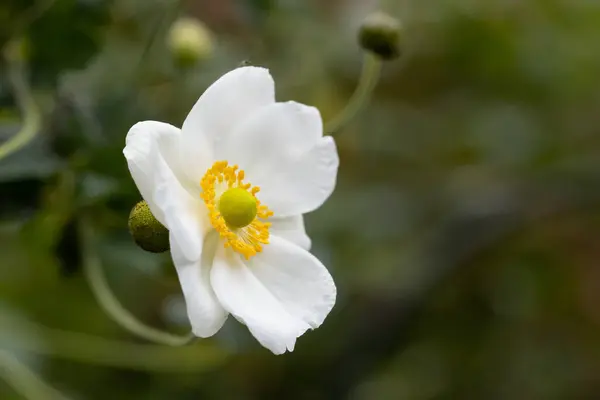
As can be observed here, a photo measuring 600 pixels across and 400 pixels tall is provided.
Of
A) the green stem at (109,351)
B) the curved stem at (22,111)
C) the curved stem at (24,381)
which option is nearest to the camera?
the curved stem at (22,111)

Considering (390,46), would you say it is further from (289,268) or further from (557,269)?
(557,269)

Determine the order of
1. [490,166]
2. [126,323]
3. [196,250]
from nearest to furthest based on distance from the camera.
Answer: [196,250]
[126,323]
[490,166]

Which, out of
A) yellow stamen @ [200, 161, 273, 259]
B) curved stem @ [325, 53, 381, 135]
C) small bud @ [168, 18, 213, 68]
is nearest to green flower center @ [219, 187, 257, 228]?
yellow stamen @ [200, 161, 273, 259]

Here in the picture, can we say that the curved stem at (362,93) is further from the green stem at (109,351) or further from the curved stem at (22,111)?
the green stem at (109,351)

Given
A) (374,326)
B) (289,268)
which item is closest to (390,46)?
(289,268)

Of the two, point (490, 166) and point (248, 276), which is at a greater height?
point (490, 166)

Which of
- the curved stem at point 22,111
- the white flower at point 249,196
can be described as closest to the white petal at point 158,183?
the white flower at point 249,196

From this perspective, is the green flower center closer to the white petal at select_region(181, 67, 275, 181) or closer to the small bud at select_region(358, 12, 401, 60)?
the white petal at select_region(181, 67, 275, 181)
